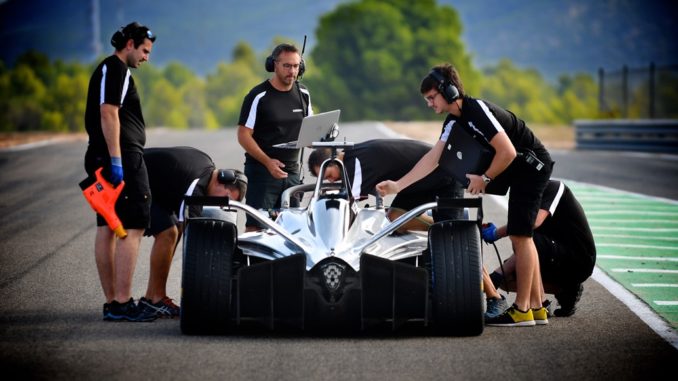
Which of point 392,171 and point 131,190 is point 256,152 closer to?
point 392,171

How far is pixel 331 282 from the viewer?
789 centimetres

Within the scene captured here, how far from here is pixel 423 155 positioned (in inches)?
384

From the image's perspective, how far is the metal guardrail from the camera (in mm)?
30812

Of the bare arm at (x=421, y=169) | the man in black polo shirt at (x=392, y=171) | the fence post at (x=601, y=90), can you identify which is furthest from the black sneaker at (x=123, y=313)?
the fence post at (x=601, y=90)

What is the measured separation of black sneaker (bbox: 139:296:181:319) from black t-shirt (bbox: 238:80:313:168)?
1.97 meters

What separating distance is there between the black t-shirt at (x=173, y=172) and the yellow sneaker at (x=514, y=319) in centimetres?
245

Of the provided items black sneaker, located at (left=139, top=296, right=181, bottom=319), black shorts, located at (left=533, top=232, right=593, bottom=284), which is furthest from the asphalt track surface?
black shorts, located at (left=533, top=232, right=593, bottom=284)

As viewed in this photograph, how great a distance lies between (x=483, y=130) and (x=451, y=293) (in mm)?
1209

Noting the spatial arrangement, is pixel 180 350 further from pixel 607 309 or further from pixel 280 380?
pixel 607 309

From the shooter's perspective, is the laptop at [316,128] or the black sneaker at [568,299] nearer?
the black sneaker at [568,299]

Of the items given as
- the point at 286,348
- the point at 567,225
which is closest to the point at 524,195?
the point at 567,225

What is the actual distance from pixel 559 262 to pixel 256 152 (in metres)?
2.87

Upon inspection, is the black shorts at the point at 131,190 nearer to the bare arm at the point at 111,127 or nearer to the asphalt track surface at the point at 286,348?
the bare arm at the point at 111,127

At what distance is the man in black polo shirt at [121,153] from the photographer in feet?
28.6
